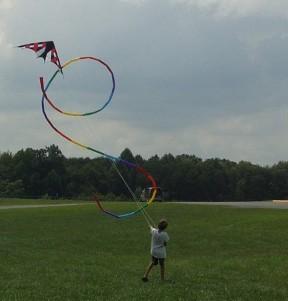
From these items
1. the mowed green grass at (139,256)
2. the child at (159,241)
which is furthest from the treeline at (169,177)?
the child at (159,241)

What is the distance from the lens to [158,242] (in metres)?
18.3

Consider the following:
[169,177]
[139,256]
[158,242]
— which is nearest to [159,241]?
[158,242]

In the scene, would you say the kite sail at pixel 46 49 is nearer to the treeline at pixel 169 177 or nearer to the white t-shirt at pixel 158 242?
the white t-shirt at pixel 158 242

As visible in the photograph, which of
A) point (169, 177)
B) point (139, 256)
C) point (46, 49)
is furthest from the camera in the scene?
point (169, 177)

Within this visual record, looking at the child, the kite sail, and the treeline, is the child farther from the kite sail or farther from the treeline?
the treeline

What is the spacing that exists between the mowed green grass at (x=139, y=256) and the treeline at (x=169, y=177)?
8600 cm

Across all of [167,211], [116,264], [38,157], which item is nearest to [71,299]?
[116,264]

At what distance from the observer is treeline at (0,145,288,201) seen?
139m

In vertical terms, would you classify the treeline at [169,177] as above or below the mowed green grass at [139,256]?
above

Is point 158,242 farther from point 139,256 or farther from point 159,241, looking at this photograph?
point 139,256

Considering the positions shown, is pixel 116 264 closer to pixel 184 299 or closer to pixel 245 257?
pixel 245 257

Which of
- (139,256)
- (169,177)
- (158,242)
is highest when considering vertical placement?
(169,177)

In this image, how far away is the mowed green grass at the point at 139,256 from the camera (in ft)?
55.2

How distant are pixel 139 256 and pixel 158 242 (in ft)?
31.0
